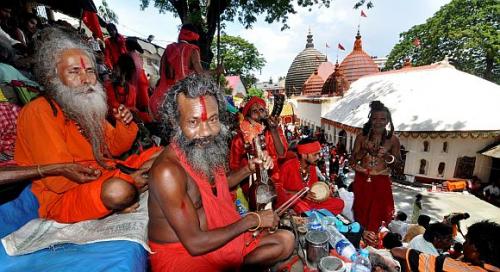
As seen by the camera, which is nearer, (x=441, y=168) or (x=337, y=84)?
(x=441, y=168)

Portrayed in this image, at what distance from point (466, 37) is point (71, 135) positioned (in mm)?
30517

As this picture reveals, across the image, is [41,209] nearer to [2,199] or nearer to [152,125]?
[2,199]

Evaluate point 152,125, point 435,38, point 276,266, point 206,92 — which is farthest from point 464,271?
point 435,38

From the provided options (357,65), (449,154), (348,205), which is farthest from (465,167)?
(357,65)

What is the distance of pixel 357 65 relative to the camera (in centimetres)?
2111

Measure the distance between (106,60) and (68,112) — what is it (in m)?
3.08

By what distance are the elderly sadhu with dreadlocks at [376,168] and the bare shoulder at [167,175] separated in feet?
11.5

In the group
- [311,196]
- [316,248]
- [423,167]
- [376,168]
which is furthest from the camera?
[423,167]

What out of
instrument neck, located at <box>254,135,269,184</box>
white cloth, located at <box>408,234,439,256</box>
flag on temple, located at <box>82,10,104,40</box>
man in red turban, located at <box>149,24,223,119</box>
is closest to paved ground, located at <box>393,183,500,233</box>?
white cloth, located at <box>408,234,439,256</box>

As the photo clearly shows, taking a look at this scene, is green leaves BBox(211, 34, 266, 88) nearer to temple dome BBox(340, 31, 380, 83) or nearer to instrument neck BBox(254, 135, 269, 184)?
temple dome BBox(340, 31, 380, 83)

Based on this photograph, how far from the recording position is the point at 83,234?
2.06 m

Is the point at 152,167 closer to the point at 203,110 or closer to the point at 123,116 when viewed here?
the point at 203,110

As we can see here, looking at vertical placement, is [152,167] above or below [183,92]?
below

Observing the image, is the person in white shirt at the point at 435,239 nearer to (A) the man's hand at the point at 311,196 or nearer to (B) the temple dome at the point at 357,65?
(A) the man's hand at the point at 311,196
